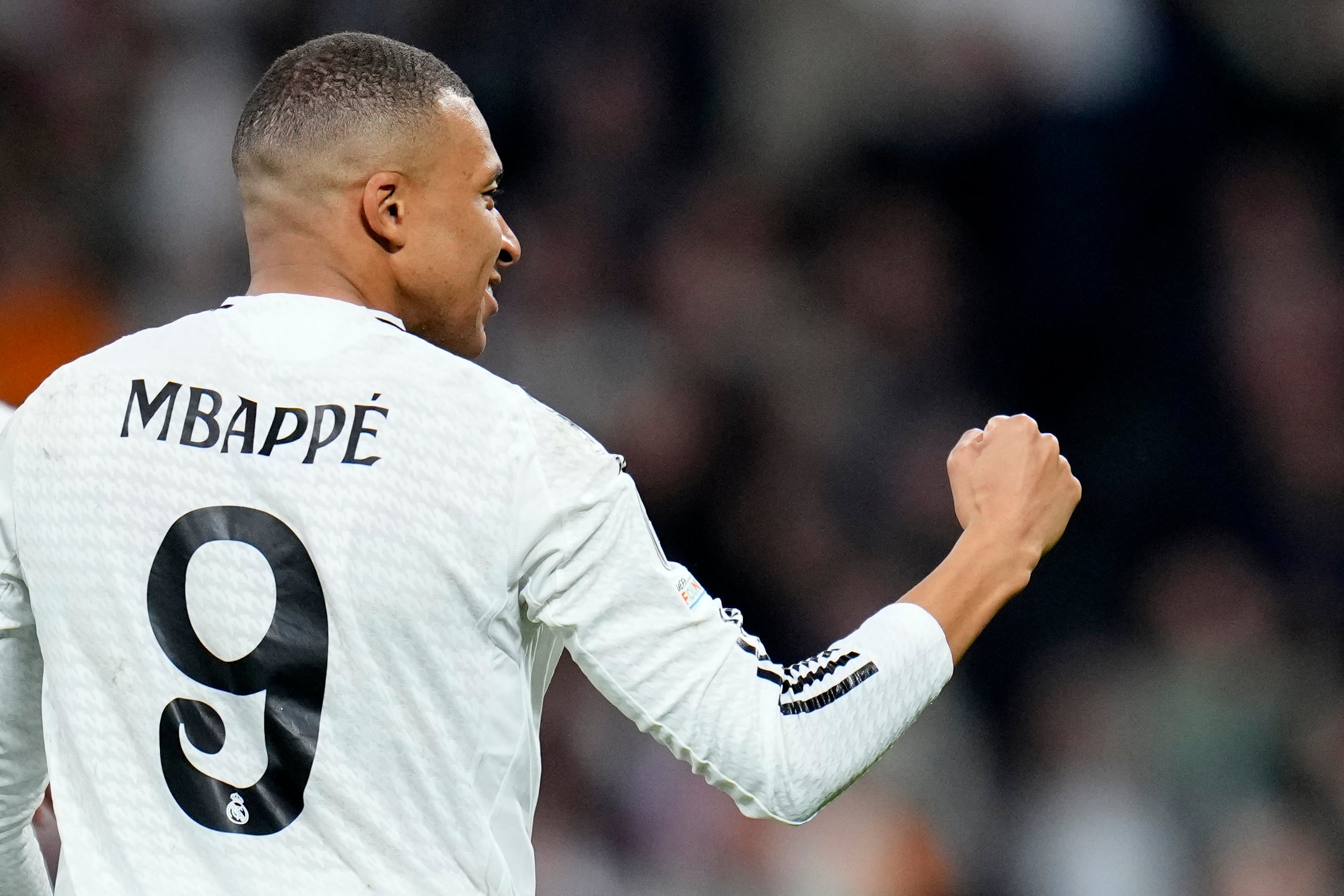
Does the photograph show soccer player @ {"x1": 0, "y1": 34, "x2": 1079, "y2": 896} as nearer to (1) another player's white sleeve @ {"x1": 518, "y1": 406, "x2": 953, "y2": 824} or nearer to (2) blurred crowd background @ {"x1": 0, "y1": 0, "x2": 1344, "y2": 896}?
(1) another player's white sleeve @ {"x1": 518, "y1": 406, "x2": 953, "y2": 824}

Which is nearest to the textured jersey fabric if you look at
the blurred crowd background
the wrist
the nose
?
the wrist

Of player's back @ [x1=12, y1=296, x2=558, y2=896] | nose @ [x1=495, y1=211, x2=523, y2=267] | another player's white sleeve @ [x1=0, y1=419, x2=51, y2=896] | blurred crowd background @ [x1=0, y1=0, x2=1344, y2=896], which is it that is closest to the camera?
player's back @ [x1=12, y1=296, x2=558, y2=896]

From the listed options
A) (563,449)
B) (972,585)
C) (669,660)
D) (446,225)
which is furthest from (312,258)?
(972,585)

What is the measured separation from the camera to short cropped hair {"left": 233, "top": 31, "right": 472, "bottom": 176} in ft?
5.50

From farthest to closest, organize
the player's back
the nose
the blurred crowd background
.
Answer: the blurred crowd background
the nose
the player's back

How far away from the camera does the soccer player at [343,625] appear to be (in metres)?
1.48

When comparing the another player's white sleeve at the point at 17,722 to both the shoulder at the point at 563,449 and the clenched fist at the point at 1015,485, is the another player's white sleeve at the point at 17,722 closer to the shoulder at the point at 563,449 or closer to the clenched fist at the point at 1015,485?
the shoulder at the point at 563,449

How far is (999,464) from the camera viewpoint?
5.69 feet

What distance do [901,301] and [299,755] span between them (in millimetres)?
4071

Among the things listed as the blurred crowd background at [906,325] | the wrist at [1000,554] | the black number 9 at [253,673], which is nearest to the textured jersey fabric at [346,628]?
the black number 9 at [253,673]

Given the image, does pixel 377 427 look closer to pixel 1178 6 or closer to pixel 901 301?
pixel 901 301

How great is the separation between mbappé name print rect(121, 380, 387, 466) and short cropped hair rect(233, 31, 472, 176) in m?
0.31

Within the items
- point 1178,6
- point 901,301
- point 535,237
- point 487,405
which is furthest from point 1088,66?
point 487,405

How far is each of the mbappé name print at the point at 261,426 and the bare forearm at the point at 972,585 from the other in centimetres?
58
